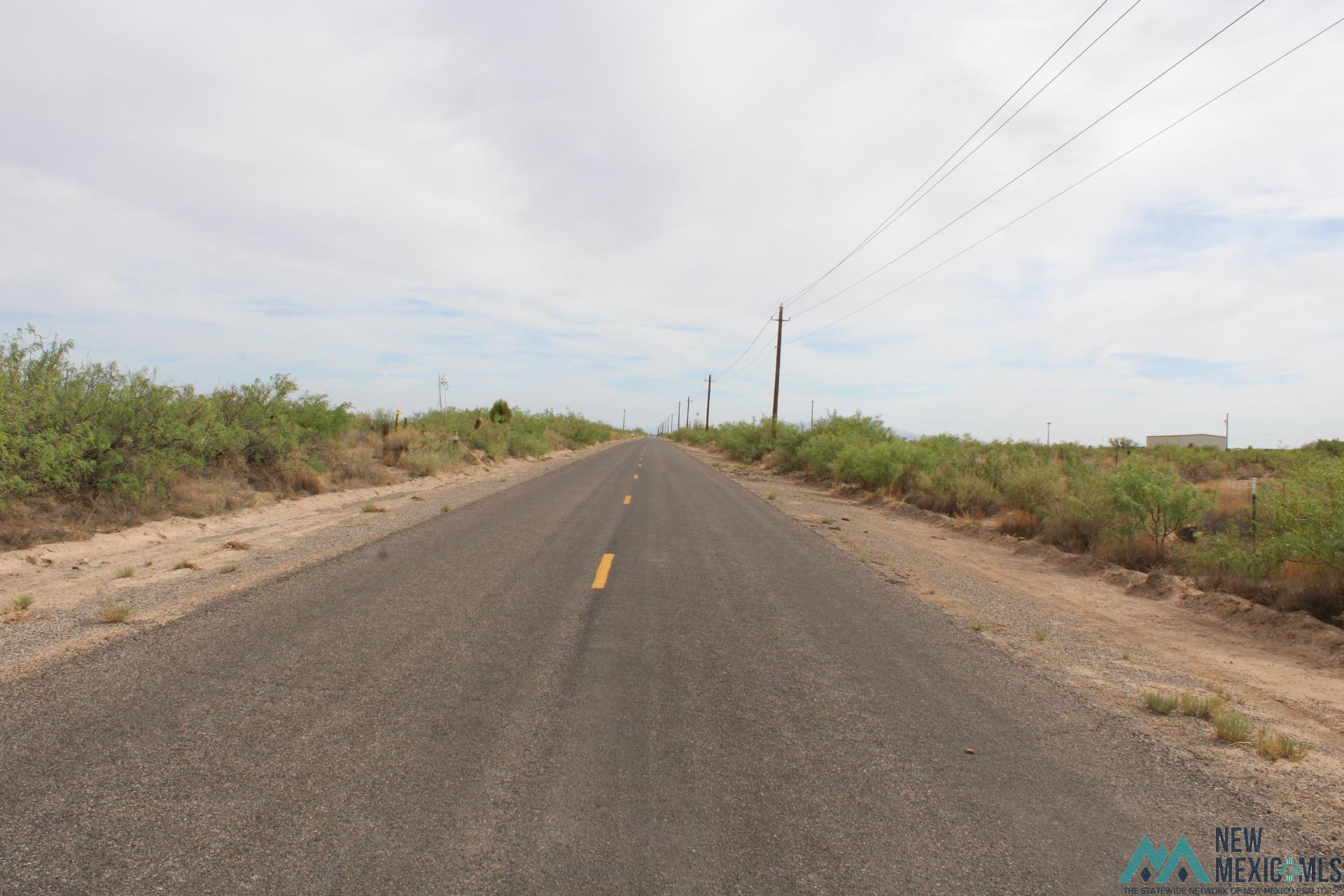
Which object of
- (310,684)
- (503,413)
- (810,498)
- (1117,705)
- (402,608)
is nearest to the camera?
(310,684)

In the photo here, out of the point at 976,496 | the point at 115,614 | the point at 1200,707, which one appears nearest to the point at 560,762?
the point at 1200,707

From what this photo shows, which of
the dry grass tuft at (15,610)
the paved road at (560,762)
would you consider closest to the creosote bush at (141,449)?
the dry grass tuft at (15,610)

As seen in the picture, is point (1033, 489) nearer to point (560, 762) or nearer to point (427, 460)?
point (560, 762)

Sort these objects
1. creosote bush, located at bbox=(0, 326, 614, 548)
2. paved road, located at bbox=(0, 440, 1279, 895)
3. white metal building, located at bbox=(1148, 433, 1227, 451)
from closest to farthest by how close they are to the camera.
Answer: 1. paved road, located at bbox=(0, 440, 1279, 895)
2. creosote bush, located at bbox=(0, 326, 614, 548)
3. white metal building, located at bbox=(1148, 433, 1227, 451)

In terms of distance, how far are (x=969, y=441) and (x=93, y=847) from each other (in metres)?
25.4

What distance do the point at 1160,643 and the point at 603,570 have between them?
6408 mm

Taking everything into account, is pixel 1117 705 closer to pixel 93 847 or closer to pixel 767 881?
pixel 767 881

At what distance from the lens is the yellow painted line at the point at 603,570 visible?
8348 millimetres

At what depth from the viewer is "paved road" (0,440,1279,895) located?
2.99 metres

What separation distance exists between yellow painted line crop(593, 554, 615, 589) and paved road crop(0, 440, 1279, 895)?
1.03 m

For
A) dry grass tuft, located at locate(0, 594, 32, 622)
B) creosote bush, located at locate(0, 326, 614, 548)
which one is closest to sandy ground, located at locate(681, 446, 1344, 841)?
dry grass tuft, located at locate(0, 594, 32, 622)

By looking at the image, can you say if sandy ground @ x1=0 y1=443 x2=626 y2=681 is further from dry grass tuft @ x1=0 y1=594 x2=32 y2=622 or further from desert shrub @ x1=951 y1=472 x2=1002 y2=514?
desert shrub @ x1=951 y1=472 x2=1002 y2=514

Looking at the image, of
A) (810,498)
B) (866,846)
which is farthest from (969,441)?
(866,846)

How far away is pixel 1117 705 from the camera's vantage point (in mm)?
5352
